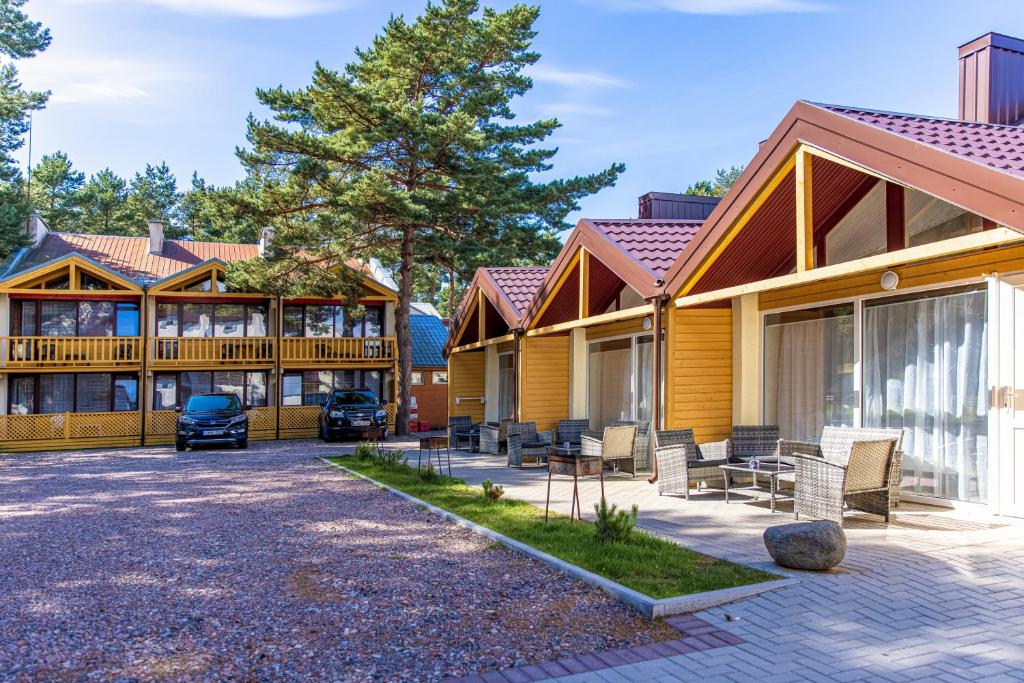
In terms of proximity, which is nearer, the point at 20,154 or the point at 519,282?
the point at 519,282

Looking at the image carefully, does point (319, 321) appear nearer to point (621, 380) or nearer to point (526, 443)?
point (526, 443)

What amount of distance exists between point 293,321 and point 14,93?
56.5 ft

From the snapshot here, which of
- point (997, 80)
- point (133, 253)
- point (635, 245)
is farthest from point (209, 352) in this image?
point (997, 80)

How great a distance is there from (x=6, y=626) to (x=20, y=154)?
36.5m

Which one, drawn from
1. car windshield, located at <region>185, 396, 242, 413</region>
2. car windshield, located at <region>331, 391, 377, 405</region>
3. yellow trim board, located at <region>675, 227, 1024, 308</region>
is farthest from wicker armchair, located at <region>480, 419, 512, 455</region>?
car windshield, located at <region>185, 396, 242, 413</region>

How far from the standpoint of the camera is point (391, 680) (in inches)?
155

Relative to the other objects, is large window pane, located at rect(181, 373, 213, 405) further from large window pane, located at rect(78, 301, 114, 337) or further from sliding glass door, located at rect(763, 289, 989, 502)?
sliding glass door, located at rect(763, 289, 989, 502)

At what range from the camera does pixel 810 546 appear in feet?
17.4

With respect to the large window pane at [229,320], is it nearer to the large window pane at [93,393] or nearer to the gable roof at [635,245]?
the large window pane at [93,393]

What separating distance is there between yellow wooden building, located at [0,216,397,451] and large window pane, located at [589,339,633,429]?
40.6 feet

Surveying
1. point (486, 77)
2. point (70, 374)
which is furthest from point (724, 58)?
point (70, 374)

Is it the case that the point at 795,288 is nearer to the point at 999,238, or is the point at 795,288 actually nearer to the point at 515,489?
the point at 999,238

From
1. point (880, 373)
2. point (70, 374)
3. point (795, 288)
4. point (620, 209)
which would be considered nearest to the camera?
point (880, 373)

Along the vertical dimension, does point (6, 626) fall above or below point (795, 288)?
below
